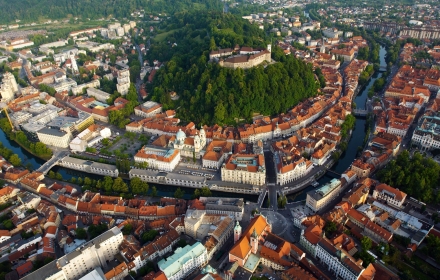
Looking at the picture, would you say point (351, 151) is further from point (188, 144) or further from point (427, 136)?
point (188, 144)

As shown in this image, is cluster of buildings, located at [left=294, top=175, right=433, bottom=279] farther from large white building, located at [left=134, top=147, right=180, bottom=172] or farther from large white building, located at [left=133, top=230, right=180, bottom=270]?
large white building, located at [left=134, top=147, right=180, bottom=172]

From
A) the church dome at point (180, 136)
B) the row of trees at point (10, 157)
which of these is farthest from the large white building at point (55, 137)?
→ the church dome at point (180, 136)

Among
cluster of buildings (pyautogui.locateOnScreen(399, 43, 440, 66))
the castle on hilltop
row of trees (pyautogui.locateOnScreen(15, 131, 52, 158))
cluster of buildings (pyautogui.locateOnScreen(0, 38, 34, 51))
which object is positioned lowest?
row of trees (pyautogui.locateOnScreen(15, 131, 52, 158))

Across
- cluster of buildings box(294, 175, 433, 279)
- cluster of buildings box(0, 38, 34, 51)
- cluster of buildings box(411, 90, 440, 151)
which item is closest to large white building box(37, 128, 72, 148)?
cluster of buildings box(294, 175, 433, 279)

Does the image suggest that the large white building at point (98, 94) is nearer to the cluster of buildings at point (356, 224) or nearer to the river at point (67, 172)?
the river at point (67, 172)

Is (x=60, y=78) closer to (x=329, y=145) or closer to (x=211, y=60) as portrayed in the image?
(x=211, y=60)

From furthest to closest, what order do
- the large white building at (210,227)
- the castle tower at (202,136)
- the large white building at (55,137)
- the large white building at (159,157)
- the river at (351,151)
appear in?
the large white building at (55,137)
the castle tower at (202,136)
the large white building at (159,157)
the river at (351,151)
the large white building at (210,227)
